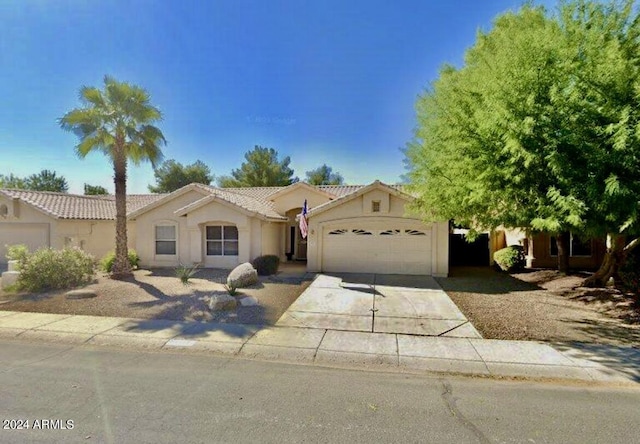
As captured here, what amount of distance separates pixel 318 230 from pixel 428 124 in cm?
689

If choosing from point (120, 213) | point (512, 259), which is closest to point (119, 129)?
point (120, 213)

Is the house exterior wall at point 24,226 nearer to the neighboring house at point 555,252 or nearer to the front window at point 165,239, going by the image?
the front window at point 165,239

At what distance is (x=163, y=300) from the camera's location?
417 inches

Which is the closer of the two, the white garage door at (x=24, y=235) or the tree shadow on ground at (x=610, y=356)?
the tree shadow on ground at (x=610, y=356)

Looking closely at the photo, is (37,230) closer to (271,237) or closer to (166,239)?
(166,239)

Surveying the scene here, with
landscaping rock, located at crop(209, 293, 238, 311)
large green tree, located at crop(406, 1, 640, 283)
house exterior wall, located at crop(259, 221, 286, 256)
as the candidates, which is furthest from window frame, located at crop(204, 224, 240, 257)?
large green tree, located at crop(406, 1, 640, 283)

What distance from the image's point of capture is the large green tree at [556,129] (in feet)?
23.4

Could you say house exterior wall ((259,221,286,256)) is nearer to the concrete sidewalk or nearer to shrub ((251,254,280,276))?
shrub ((251,254,280,276))

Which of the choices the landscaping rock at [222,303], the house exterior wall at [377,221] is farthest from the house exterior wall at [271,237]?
the landscaping rock at [222,303]

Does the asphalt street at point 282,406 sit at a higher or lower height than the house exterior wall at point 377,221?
lower

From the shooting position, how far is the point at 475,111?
937 cm

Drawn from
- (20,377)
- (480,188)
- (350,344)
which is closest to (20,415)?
(20,377)

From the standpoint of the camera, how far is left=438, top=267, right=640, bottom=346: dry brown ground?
7.66 meters

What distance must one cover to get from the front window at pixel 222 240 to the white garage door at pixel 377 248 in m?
4.72
